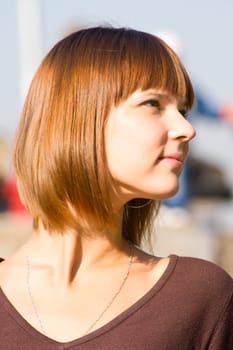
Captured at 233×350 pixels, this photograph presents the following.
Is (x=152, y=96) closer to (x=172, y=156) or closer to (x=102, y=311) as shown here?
(x=172, y=156)

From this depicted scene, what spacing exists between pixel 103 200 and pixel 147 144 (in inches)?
7.4

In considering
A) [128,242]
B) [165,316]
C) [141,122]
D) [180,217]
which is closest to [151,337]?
[165,316]

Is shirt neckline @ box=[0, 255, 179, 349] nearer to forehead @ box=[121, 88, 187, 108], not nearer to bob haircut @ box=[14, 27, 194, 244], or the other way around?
bob haircut @ box=[14, 27, 194, 244]

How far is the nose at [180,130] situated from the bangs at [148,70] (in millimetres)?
67

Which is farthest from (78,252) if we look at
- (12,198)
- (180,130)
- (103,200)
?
(12,198)

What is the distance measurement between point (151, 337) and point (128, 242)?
0.31 m

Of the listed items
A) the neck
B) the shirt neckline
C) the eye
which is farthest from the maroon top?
the eye

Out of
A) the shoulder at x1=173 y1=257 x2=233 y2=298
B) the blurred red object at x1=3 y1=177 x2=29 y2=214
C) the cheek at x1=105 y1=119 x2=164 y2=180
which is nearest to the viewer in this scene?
the cheek at x1=105 y1=119 x2=164 y2=180

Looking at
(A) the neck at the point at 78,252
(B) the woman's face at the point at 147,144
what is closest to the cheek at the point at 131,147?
(B) the woman's face at the point at 147,144

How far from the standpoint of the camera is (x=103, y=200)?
2463 millimetres

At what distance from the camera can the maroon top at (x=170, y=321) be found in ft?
7.80

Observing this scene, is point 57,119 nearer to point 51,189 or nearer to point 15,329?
point 51,189

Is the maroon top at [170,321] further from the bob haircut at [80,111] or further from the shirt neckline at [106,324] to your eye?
the bob haircut at [80,111]

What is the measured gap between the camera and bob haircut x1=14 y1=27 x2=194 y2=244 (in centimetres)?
241
